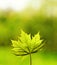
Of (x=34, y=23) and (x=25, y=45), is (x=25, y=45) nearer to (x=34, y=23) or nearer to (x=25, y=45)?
(x=25, y=45)

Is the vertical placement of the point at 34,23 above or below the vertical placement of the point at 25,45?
above

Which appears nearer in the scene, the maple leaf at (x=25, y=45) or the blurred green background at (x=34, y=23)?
the maple leaf at (x=25, y=45)

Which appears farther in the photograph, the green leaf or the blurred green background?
the blurred green background

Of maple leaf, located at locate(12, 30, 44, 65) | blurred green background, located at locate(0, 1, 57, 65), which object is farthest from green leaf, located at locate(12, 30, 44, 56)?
blurred green background, located at locate(0, 1, 57, 65)

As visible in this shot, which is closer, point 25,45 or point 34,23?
point 25,45

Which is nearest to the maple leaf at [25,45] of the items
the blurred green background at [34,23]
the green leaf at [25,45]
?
the green leaf at [25,45]

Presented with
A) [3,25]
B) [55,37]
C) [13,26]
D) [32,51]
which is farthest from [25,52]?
[55,37]

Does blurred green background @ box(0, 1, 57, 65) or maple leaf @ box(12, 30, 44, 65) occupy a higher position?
blurred green background @ box(0, 1, 57, 65)

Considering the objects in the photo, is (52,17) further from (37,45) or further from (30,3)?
(37,45)

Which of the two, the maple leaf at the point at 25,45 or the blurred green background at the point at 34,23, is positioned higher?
the blurred green background at the point at 34,23

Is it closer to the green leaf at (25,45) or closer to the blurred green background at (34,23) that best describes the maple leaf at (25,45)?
the green leaf at (25,45)

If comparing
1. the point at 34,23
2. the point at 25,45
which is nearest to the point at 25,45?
the point at 25,45

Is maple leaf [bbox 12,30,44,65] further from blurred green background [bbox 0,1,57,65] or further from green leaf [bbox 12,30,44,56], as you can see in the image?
blurred green background [bbox 0,1,57,65]
